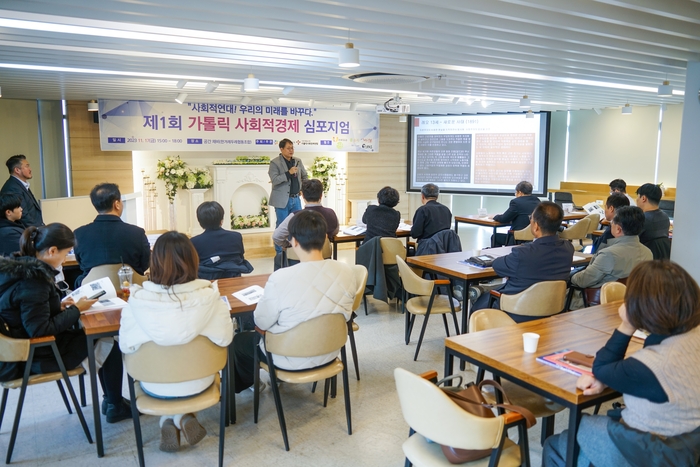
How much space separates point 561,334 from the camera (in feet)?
8.77

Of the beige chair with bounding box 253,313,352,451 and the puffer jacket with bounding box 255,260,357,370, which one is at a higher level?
the puffer jacket with bounding box 255,260,357,370

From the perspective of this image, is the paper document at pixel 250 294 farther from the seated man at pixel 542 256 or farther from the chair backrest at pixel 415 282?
the seated man at pixel 542 256

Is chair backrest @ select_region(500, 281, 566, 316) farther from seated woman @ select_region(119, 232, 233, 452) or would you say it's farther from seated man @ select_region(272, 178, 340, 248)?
seated man @ select_region(272, 178, 340, 248)

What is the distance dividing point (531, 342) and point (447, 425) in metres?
0.70

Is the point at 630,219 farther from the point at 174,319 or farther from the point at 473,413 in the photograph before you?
the point at 174,319

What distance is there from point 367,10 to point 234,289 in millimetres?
2031

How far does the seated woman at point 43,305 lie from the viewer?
8.96ft

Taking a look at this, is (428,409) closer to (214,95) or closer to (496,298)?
(496,298)

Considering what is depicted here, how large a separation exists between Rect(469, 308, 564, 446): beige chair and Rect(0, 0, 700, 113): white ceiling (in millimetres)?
1935

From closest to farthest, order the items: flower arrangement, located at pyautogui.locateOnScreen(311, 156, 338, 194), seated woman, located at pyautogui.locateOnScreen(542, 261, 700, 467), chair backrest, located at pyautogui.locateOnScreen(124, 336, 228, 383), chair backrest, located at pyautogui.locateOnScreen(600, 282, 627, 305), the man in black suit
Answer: seated woman, located at pyautogui.locateOnScreen(542, 261, 700, 467)
chair backrest, located at pyautogui.locateOnScreen(124, 336, 228, 383)
chair backrest, located at pyautogui.locateOnScreen(600, 282, 627, 305)
the man in black suit
flower arrangement, located at pyautogui.locateOnScreen(311, 156, 338, 194)

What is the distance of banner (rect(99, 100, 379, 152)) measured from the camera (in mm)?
8117

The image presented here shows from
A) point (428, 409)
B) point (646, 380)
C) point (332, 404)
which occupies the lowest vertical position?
point (332, 404)

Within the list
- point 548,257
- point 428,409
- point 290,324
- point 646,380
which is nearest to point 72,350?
point 290,324

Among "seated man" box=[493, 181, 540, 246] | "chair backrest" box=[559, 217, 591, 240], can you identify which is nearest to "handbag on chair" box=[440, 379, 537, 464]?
"seated man" box=[493, 181, 540, 246]
